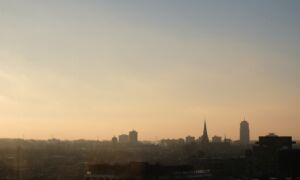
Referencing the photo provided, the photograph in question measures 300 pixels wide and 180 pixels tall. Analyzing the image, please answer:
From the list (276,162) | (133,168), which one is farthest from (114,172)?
(276,162)

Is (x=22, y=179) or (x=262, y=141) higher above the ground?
(x=262, y=141)

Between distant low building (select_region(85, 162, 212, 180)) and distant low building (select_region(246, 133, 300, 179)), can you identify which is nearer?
distant low building (select_region(85, 162, 212, 180))

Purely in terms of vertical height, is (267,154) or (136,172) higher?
(267,154)

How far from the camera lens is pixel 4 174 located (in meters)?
154

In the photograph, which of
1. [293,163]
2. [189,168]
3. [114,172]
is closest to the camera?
[114,172]

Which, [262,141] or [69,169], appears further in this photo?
[69,169]

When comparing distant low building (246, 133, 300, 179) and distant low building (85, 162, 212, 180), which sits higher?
distant low building (246, 133, 300, 179)

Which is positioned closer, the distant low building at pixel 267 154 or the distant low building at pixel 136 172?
the distant low building at pixel 136 172

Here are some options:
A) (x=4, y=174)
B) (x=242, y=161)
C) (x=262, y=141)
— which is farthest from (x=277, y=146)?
(x=4, y=174)

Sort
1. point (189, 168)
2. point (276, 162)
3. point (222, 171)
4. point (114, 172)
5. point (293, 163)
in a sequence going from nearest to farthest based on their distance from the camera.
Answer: point (114, 172), point (189, 168), point (293, 163), point (276, 162), point (222, 171)

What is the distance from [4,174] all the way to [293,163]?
76763mm

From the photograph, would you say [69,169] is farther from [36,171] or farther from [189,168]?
[189,168]

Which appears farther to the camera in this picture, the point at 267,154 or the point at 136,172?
the point at 267,154

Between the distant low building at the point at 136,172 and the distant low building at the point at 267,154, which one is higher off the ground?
the distant low building at the point at 267,154
